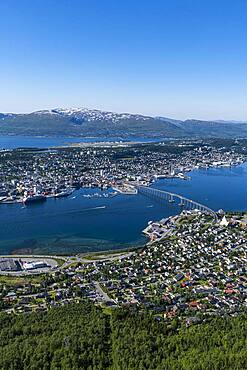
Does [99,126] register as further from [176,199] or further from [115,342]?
[115,342]

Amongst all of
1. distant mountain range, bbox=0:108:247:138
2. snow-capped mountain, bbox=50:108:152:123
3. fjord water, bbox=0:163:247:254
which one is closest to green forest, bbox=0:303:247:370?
fjord water, bbox=0:163:247:254

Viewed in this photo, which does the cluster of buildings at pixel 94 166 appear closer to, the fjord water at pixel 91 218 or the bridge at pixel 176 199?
the bridge at pixel 176 199

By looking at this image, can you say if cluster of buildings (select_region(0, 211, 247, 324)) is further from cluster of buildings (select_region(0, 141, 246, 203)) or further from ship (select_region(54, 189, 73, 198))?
cluster of buildings (select_region(0, 141, 246, 203))

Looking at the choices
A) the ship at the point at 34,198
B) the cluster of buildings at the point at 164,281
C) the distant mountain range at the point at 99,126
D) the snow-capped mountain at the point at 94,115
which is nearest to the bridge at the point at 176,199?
the cluster of buildings at the point at 164,281

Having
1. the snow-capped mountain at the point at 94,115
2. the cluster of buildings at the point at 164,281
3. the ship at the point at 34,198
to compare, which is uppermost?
the snow-capped mountain at the point at 94,115

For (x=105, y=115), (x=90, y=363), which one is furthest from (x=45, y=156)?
(x=105, y=115)

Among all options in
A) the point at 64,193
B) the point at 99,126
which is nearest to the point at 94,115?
the point at 99,126
